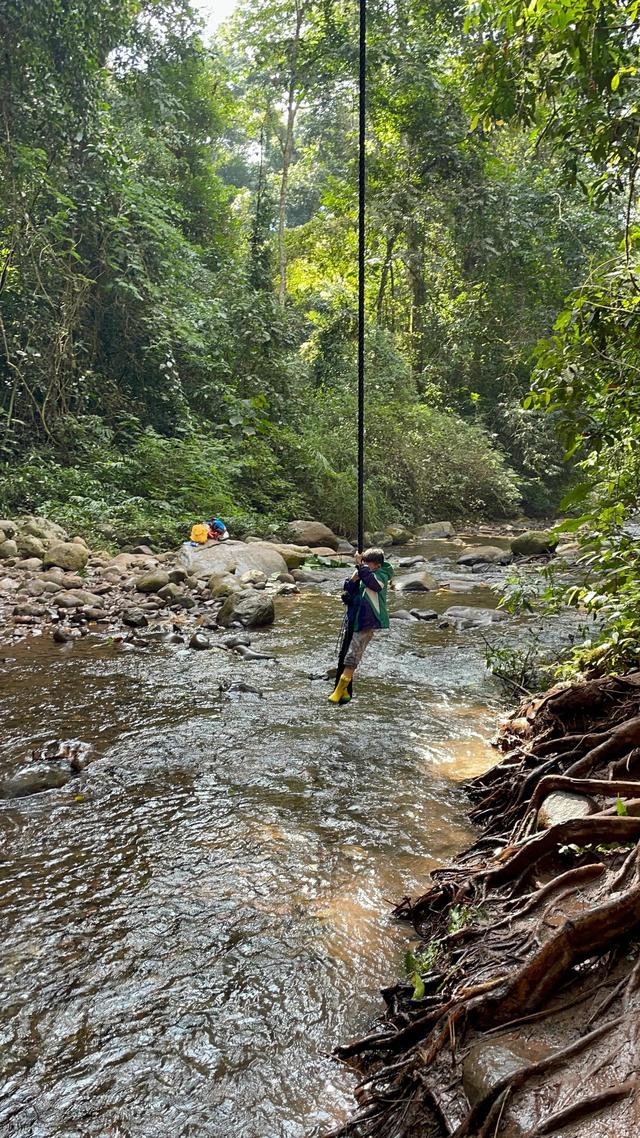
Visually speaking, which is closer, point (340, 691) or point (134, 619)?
point (340, 691)

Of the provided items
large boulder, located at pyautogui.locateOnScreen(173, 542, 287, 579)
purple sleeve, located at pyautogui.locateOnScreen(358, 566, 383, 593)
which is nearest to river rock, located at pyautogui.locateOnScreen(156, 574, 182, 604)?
large boulder, located at pyautogui.locateOnScreen(173, 542, 287, 579)

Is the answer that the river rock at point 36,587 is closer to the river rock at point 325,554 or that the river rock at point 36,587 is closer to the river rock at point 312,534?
the river rock at point 325,554

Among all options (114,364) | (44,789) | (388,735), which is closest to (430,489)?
(114,364)

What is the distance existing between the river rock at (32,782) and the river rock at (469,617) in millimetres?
5863

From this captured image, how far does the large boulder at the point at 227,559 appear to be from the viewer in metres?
11.4

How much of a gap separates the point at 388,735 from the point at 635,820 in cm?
336

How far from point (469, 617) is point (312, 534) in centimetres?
603

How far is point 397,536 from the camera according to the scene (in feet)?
56.5

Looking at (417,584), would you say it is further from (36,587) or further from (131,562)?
(36,587)

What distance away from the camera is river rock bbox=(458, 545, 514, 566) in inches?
559

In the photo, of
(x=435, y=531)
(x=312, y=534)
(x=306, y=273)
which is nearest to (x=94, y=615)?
(x=312, y=534)

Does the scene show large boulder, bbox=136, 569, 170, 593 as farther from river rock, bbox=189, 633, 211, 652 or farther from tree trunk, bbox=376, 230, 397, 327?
tree trunk, bbox=376, 230, 397, 327

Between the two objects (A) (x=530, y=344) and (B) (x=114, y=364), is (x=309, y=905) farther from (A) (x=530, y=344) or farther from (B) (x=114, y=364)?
(A) (x=530, y=344)

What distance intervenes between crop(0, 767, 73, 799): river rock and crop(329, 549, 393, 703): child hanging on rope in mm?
2194
